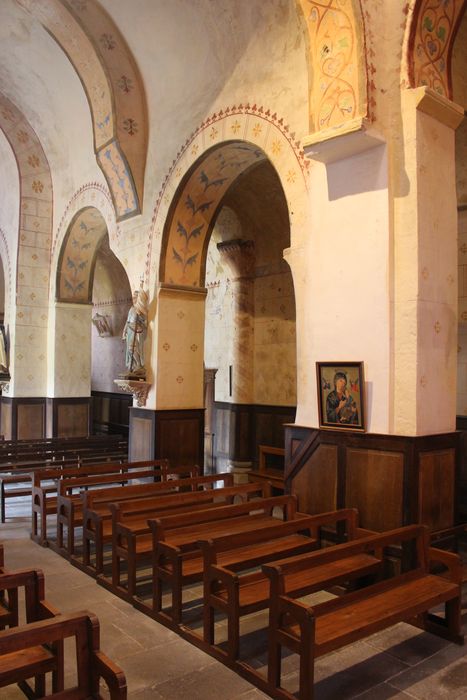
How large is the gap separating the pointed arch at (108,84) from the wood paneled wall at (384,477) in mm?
5509

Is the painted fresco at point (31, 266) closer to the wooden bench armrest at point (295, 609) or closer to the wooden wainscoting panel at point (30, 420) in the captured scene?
the wooden wainscoting panel at point (30, 420)

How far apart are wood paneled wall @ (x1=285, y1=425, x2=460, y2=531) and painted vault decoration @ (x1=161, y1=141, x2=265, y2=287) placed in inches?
162

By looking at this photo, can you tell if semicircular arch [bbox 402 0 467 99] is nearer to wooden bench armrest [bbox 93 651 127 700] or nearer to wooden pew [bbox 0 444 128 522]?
wooden bench armrest [bbox 93 651 127 700]

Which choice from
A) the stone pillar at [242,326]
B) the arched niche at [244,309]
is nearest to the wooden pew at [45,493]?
the arched niche at [244,309]

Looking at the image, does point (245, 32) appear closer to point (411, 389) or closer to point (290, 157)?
point (290, 157)

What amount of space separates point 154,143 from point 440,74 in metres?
4.80

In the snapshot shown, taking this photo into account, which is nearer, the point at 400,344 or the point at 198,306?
the point at 400,344

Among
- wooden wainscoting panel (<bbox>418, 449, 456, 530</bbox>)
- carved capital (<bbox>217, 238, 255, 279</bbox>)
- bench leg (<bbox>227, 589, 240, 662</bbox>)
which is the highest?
carved capital (<bbox>217, 238, 255, 279</bbox>)

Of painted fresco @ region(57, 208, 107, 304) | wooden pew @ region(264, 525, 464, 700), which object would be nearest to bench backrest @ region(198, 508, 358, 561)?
wooden pew @ region(264, 525, 464, 700)

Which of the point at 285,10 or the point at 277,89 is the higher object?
the point at 285,10

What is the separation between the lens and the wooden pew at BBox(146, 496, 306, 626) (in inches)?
177

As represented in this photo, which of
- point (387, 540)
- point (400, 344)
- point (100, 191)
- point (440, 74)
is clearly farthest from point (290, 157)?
point (100, 191)

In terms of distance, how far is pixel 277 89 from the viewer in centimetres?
687

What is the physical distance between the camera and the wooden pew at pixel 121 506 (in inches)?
220
